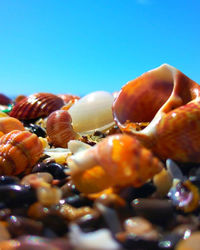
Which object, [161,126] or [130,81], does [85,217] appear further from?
[130,81]

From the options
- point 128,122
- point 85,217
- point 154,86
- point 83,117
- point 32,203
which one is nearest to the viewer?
point 85,217

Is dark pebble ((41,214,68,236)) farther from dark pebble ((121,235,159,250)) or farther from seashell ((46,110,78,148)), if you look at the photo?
seashell ((46,110,78,148))

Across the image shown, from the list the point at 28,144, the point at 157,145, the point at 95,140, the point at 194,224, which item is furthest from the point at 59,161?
the point at 194,224

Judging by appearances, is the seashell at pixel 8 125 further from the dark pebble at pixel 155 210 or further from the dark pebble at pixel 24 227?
the dark pebble at pixel 155 210

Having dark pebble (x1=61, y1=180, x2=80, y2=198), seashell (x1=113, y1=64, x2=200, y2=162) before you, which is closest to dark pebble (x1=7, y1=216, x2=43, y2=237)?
dark pebble (x1=61, y1=180, x2=80, y2=198)

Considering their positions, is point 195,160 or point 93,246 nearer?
point 93,246

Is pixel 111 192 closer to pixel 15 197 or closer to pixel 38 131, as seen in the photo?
pixel 15 197
